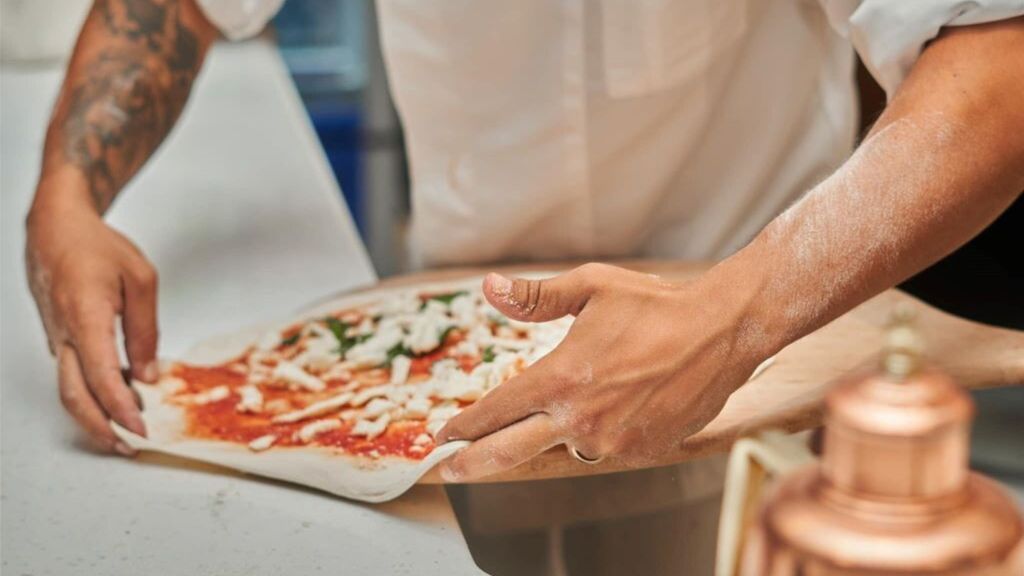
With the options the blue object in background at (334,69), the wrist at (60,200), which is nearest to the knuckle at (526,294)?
the wrist at (60,200)

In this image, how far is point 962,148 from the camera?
2.11ft

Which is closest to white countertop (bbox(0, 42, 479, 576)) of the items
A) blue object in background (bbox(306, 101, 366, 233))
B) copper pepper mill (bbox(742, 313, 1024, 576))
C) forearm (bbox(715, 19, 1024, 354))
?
forearm (bbox(715, 19, 1024, 354))

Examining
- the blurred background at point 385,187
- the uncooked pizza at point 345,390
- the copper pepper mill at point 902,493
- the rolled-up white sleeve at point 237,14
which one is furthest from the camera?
the rolled-up white sleeve at point 237,14

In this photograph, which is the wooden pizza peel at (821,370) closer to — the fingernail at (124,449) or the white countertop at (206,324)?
the white countertop at (206,324)

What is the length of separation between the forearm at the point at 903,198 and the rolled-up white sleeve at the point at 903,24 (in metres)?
0.02

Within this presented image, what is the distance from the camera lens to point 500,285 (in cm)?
62

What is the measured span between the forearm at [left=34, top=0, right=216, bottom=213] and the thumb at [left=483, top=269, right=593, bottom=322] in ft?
1.61

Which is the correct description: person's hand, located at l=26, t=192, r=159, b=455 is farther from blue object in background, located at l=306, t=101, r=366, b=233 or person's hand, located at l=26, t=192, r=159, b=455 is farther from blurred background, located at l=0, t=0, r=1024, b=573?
blue object in background, located at l=306, t=101, r=366, b=233

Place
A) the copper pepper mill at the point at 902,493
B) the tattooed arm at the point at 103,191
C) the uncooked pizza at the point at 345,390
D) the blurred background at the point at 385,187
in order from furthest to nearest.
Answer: the tattooed arm at the point at 103,191 → the uncooked pizza at the point at 345,390 → the blurred background at the point at 385,187 → the copper pepper mill at the point at 902,493

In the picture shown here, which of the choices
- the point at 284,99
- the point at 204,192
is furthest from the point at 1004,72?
the point at 284,99

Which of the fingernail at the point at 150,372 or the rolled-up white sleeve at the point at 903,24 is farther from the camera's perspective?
the fingernail at the point at 150,372

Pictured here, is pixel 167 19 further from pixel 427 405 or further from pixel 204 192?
pixel 427 405

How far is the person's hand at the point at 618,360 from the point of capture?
623 mm

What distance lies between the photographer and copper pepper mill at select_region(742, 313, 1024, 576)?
26cm
